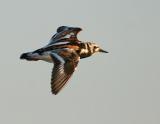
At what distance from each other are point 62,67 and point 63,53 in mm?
1143

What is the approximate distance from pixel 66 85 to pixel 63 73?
92cm

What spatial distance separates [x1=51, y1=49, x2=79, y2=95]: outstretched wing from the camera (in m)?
A: 23.3

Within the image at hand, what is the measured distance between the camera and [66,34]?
2923cm

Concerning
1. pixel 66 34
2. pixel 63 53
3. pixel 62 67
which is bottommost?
pixel 62 67

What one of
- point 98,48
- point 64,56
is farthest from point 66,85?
point 98,48

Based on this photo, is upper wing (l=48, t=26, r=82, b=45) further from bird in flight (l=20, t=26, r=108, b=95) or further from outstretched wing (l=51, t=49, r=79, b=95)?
outstretched wing (l=51, t=49, r=79, b=95)

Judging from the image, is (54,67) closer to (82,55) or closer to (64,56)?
(64,56)

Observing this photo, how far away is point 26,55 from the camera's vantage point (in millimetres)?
26484

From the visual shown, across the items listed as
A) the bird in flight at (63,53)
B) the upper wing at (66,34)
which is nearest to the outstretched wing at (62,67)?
the bird in flight at (63,53)

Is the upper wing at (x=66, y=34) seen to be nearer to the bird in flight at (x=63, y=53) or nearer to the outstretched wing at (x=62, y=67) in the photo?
the bird in flight at (x=63, y=53)

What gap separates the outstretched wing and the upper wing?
229 centimetres

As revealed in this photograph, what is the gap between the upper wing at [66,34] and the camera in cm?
2825

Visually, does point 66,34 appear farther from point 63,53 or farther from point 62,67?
point 62,67

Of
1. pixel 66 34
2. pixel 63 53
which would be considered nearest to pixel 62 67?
pixel 63 53
